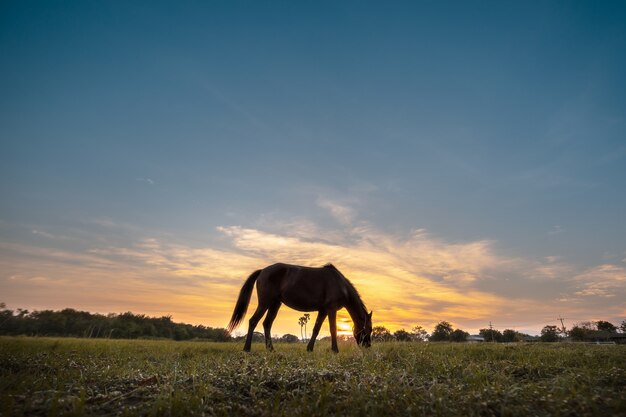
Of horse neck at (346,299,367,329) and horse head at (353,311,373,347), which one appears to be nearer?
horse head at (353,311,373,347)

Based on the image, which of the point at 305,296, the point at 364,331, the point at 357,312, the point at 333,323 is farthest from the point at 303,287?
the point at 364,331

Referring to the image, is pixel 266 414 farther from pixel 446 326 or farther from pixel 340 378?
pixel 446 326

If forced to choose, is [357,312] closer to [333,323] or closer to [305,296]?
[333,323]

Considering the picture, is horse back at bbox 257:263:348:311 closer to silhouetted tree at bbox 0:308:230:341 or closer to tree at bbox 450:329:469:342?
silhouetted tree at bbox 0:308:230:341

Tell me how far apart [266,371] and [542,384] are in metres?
3.87

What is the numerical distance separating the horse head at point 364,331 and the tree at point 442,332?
65.1 meters

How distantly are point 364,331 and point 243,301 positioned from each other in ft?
15.4

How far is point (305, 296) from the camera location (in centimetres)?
1066

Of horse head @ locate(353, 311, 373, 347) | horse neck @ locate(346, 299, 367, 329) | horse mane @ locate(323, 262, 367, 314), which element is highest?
horse mane @ locate(323, 262, 367, 314)

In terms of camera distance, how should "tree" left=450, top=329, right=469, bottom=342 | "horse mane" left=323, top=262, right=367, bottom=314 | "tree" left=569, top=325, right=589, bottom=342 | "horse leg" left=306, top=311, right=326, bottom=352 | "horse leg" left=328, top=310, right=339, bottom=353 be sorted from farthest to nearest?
"tree" left=450, top=329, right=469, bottom=342
"tree" left=569, top=325, right=589, bottom=342
"horse mane" left=323, top=262, right=367, bottom=314
"horse leg" left=328, top=310, right=339, bottom=353
"horse leg" left=306, top=311, right=326, bottom=352

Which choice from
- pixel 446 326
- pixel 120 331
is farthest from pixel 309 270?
pixel 446 326

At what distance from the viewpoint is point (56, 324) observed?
58312 mm

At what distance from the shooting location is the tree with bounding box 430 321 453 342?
71812 millimetres

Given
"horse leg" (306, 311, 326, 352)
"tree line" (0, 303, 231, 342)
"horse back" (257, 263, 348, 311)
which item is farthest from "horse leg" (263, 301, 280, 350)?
"tree line" (0, 303, 231, 342)
